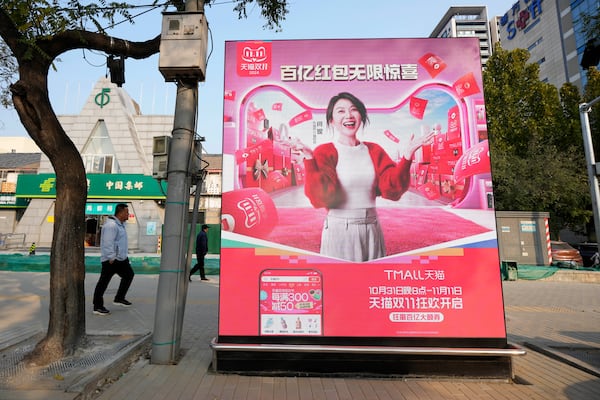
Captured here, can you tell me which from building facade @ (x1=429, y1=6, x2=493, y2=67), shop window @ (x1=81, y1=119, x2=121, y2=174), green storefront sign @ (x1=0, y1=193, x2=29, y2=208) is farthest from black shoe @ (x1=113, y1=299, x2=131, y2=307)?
building facade @ (x1=429, y1=6, x2=493, y2=67)

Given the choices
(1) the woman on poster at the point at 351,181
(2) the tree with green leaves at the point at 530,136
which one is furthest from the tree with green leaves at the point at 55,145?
(2) the tree with green leaves at the point at 530,136

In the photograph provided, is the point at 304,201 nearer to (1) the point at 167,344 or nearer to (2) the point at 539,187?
(1) the point at 167,344

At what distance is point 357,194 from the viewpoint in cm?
390

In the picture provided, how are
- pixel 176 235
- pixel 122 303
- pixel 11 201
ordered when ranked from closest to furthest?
pixel 176 235 < pixel 122 303 < pixel 11 201

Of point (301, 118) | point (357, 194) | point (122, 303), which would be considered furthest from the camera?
point (122, 303)

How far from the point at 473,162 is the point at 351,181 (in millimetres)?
1433

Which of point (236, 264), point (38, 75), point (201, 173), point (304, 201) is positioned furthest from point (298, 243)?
point (38, 75)

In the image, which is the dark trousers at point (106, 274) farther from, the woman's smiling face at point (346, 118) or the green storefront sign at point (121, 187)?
the green storefront sign at point (121, 187)

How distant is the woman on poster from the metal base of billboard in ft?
3.35

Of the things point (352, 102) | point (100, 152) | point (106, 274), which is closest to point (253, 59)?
point (352, 102)

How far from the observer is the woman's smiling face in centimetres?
398

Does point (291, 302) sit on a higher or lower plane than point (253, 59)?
lower

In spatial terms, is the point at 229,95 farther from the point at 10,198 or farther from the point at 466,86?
the point at 10,198

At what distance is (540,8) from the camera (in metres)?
44.6
